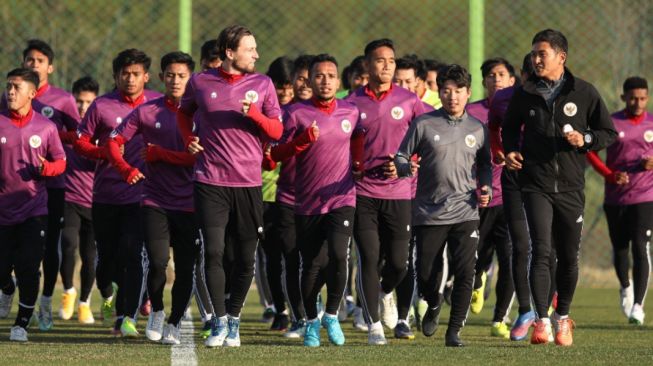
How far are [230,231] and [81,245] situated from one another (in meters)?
4.26

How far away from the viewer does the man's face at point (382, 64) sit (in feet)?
40.2

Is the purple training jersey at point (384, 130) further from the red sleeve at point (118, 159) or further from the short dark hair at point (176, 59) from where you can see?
the red sleeve at point (118, 159)

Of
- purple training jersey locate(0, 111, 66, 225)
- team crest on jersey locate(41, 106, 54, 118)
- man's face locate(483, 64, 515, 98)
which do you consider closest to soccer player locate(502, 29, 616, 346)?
man's face locate(483, 64, 515, 98)

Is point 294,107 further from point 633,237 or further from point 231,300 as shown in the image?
point 633,237

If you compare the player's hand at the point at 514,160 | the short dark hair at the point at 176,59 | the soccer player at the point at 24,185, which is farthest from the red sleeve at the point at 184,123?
the player's hand at the point at 514,160

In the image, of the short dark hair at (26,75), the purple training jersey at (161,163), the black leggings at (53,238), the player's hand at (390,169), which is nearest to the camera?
the player's hand at (390,169)

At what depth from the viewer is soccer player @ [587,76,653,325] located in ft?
47.7

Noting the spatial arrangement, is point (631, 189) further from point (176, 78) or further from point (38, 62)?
point (38, 62)

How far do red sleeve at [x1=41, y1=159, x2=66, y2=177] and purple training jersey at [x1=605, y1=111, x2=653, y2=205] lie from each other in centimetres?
553

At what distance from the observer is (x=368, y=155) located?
12328 millimetres

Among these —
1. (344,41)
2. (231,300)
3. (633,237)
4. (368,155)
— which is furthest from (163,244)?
(344,41)

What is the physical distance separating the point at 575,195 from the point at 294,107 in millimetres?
2217

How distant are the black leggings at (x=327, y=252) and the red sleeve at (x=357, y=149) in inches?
22.9

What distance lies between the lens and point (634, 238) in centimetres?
1470
